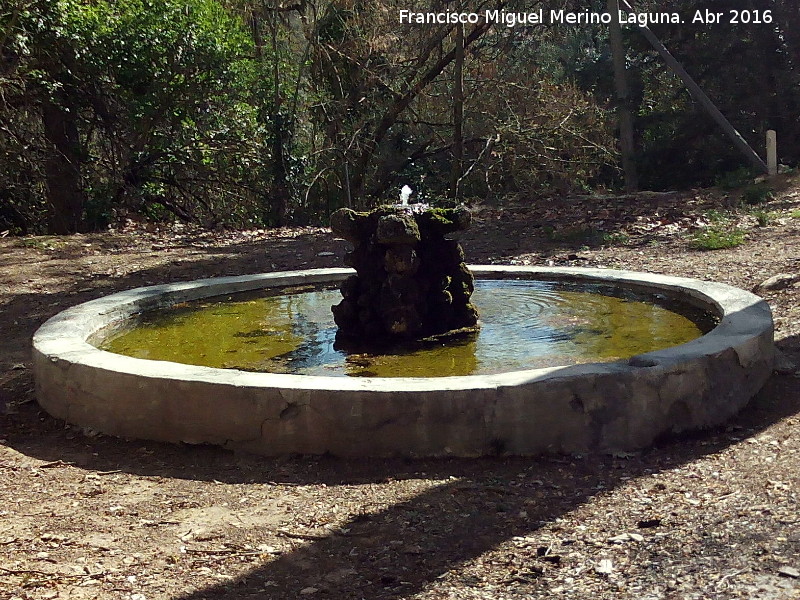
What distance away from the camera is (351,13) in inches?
592

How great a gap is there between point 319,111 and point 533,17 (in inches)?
160

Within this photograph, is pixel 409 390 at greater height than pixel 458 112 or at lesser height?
lesser

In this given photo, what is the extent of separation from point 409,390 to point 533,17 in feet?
42.9

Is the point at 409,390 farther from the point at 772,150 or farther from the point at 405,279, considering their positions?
the point at 772,150

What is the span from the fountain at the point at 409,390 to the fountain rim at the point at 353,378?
0.01 metres

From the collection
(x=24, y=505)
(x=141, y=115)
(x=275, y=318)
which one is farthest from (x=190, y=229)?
(x=24, y=505)

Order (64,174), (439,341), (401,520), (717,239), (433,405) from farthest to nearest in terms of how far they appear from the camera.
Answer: (64,174) < (717,239) < (439,341) < (433,405) < (401,520)

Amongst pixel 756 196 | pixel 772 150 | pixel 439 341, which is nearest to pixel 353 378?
pixel 439 341

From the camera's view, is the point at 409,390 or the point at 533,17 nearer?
the point at 409,390

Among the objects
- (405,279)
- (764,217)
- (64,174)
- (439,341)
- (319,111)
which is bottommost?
(439,341)

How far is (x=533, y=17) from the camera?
1535cm

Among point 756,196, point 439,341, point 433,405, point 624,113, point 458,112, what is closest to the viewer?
point 433,405

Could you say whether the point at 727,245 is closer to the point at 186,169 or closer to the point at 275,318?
the point at 275,318

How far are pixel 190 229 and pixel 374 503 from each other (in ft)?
32.3
